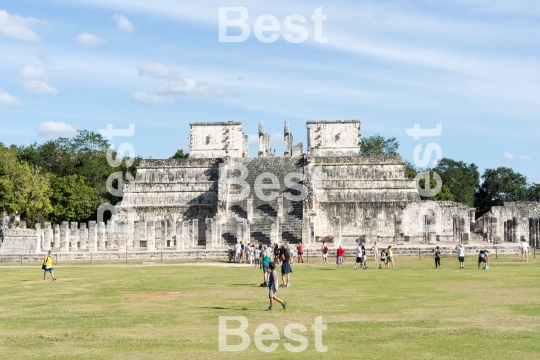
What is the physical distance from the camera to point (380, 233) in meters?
56.2

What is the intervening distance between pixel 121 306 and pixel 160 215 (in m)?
37.1

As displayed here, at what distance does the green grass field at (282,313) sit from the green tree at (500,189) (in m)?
65.9

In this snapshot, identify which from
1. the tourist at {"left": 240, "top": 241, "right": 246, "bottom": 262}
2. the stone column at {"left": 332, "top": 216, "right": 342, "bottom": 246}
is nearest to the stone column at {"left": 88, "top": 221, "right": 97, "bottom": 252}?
the tourist at {"left": 240, "top": 241, "right": 246, "bottom": 262}

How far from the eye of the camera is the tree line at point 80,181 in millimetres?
59875

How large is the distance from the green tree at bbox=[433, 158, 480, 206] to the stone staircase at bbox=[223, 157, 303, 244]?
35749 millimetres

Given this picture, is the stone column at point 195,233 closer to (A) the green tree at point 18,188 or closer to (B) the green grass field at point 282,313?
(A) the green tree at point 18,188

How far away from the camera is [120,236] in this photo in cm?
4969

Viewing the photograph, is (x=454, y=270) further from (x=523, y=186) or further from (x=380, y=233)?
(x=523, y=186)

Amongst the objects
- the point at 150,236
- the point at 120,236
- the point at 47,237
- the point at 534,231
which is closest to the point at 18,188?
the point at 47,237

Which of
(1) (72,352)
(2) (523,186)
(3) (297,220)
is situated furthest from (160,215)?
(2) (523,186)

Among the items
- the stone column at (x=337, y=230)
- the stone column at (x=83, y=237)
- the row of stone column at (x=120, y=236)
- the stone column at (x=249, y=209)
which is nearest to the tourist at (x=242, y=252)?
the row of stone column at (x=120, y=236)

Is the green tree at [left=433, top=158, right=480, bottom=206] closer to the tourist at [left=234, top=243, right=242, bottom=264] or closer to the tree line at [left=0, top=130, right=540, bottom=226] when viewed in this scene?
the tree line at [left=0, top=130, right=540, bottom=226]

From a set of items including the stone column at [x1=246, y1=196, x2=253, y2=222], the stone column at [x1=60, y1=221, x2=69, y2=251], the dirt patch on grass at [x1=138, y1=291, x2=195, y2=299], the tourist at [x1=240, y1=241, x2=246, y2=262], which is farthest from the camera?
the stone column at [x1=246, y1=196, x2=253, y2=222]

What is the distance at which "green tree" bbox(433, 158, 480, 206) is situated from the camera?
92.1m
